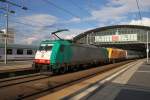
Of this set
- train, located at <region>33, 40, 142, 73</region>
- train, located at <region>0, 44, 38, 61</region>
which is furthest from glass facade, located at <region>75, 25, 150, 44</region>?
train, located at <region>33, 40, 142, 73</region>

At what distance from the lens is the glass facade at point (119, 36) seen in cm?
7171

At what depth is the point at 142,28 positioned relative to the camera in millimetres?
87688

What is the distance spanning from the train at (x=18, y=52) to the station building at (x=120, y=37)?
16.3m

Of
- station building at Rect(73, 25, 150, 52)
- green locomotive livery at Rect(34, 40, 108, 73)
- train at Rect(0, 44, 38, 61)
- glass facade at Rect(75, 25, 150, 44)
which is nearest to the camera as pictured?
green locomotive livery at Rect(34, 40, 108, 73)

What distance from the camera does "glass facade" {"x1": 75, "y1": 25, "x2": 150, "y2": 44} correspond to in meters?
71.7

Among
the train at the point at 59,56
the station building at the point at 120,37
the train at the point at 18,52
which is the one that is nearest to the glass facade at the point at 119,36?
the station building at the point at 120,37

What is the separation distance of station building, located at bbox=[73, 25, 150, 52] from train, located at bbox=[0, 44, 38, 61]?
642 inches

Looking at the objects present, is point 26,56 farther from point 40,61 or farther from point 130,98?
point 130,98

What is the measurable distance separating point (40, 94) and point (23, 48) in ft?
128

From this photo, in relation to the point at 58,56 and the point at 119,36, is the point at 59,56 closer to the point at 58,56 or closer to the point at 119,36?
the point at 58,56

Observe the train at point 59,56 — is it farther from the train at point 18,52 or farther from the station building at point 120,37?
the station building at point 120,37

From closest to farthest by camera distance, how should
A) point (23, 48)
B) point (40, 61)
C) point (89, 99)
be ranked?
point (89, 99), point (40, 61), point (23, 48)

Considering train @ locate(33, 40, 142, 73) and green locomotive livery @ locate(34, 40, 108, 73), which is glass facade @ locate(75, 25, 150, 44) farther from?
green locomotive livery @ locate(34, 40, 108, 73)

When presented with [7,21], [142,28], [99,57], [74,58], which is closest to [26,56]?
[7,21]
